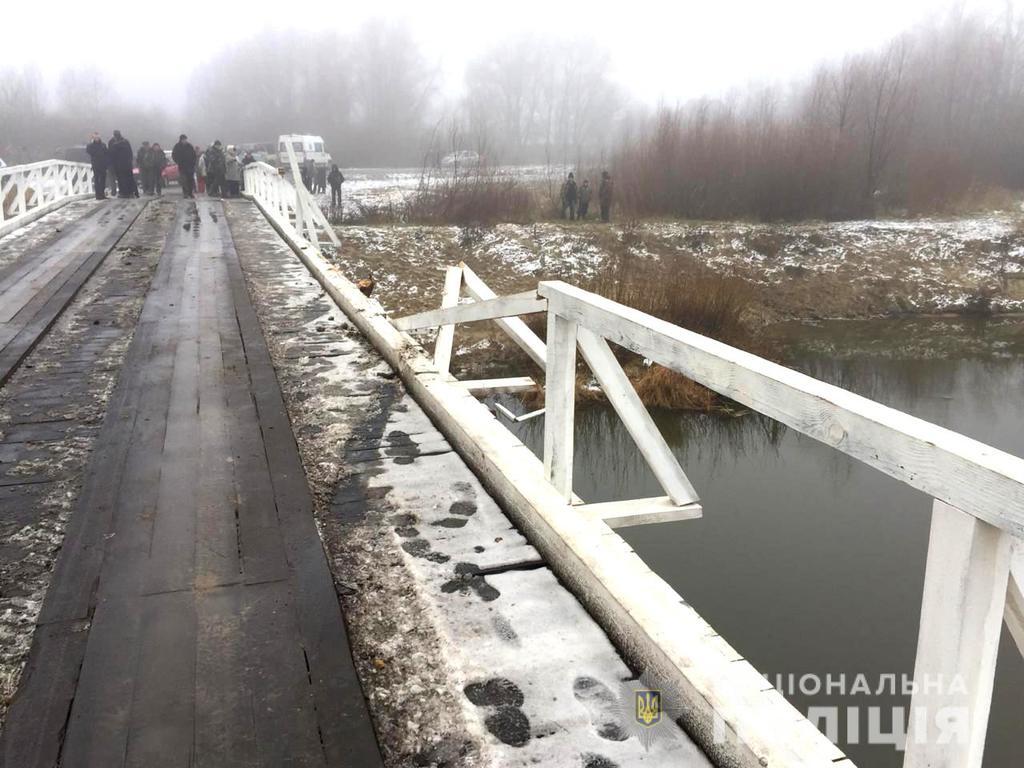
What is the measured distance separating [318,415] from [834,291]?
19.0m

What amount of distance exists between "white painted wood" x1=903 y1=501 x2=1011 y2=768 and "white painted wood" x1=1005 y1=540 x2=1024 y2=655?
0.06 feet

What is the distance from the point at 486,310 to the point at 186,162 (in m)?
17.1

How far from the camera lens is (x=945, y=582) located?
4.81ft

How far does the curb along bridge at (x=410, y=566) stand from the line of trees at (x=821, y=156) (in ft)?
76.2

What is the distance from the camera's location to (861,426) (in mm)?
1641

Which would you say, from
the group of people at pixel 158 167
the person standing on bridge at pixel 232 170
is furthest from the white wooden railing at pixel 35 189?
the person standing on bridge at pixel 232 170

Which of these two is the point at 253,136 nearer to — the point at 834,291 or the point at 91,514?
the point at 834,291

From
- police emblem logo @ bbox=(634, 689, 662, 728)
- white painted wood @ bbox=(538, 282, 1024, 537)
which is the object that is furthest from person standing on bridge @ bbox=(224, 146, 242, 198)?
police emblem logo @ bbox=(634, 689, 662, 728)

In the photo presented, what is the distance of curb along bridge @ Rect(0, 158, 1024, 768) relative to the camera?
159cm

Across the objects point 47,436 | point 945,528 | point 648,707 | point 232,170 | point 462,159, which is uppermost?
point 462,159

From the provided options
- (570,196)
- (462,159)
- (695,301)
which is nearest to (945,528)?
(695,301)

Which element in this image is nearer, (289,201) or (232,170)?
(289,201)

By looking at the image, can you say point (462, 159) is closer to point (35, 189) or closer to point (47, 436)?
point (35, 189)

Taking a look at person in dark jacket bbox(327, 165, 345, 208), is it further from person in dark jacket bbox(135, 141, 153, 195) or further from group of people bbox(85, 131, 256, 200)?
person in dark jacket bbox(135, 141, 153, 195)
